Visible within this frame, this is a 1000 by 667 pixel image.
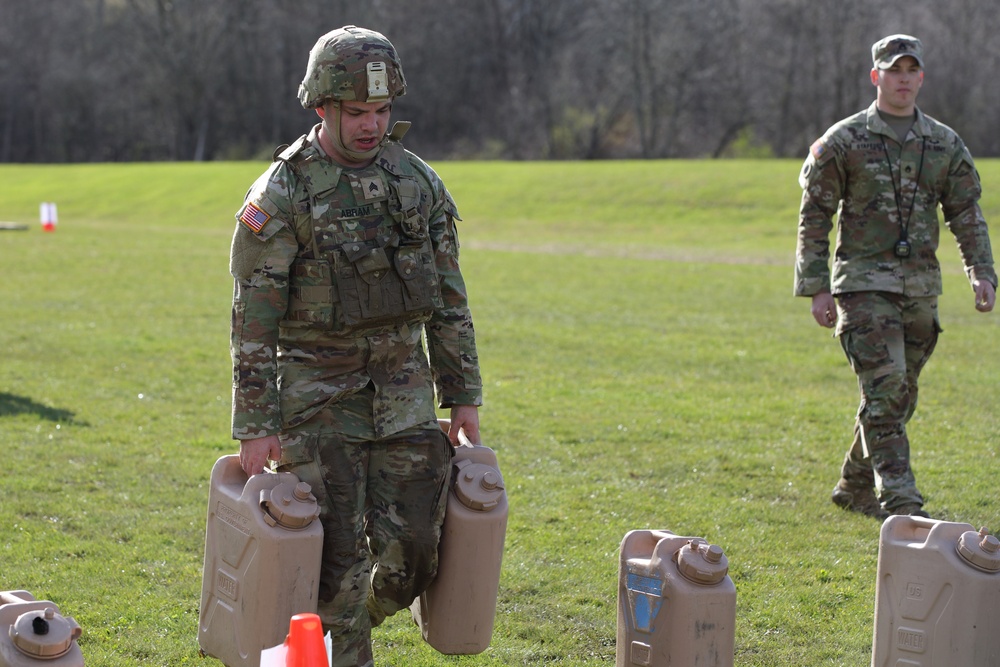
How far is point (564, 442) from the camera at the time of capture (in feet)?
29.7

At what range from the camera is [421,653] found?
4965mm

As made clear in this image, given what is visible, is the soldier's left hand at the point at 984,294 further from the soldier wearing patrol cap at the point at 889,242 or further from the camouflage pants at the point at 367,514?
the camouflage pants at the point at 367,514

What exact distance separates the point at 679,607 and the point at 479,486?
85 cm

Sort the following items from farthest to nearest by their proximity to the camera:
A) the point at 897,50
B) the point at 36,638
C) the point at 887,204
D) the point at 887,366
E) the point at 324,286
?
the point at 887,204 → the point at 887,366 → the point at 897,50 → the point at 324,286 → the point at 36,638

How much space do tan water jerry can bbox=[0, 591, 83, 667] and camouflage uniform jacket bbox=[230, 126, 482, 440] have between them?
0.97m

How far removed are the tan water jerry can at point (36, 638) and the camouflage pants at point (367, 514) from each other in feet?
3.48

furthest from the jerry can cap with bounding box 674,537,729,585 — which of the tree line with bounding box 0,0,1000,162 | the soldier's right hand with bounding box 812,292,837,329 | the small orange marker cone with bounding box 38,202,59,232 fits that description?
the tree line with bounding box 0,0,1000,162

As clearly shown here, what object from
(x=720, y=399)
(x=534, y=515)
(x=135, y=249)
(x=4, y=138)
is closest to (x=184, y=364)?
(x=720, y=399)

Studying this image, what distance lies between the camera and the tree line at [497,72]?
61.4m

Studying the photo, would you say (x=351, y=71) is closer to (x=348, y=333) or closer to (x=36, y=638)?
(x=348, y=333)

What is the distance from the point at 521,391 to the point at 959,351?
577 centimetres

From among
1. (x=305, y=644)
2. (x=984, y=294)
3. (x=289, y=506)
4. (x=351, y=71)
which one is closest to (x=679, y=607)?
(x=289, y=506)

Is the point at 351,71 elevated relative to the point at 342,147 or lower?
elevated

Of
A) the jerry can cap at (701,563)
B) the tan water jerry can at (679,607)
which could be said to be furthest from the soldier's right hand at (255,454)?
the jerry can cap at (701,563)
